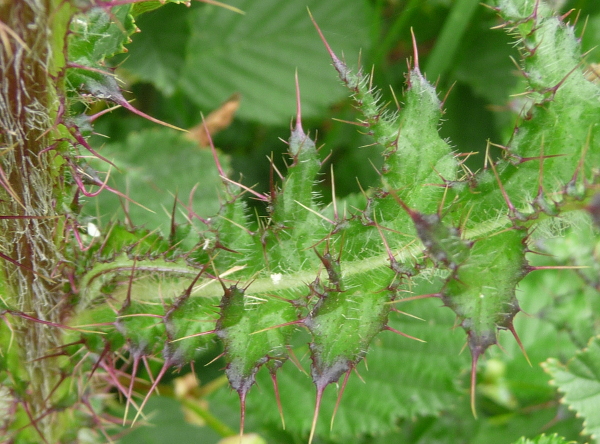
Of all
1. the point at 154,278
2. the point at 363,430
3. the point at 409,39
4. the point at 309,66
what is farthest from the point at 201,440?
the point at 409,39

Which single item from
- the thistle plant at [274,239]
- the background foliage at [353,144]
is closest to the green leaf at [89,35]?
the thistle plant at [274,239]

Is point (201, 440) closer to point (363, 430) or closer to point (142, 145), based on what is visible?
point (363, 430)

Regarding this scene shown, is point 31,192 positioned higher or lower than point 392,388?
higher

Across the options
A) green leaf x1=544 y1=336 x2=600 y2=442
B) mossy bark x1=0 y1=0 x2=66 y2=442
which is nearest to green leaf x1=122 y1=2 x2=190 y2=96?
mossy bark x1=0 y1=0 x2=66 y2=442

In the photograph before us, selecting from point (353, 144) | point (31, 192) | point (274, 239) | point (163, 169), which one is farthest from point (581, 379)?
point (163, 169)

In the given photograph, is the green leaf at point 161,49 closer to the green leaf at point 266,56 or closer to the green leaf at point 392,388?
the green leaf at point 266,56

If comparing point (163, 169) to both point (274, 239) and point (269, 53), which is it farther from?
point (274, 239)
